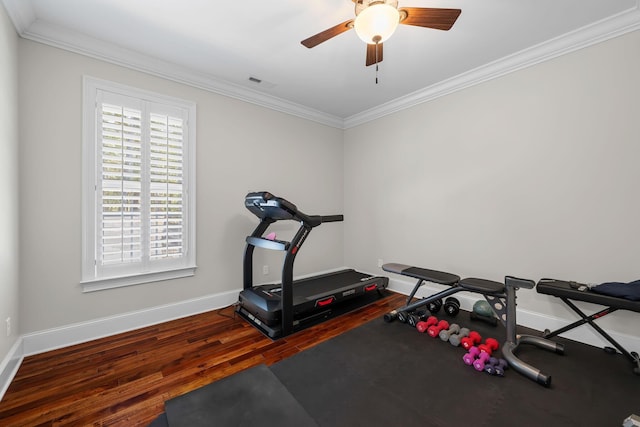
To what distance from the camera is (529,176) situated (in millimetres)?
2561

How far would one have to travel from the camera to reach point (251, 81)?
10.1 feet

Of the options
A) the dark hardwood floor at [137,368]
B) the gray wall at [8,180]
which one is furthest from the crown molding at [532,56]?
the gray wall at [8,180]

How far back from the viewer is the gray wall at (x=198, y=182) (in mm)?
2145

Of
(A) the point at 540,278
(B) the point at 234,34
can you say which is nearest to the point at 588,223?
(A) the point at 540,278

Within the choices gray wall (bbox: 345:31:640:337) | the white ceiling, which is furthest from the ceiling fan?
gray wall (bbox: 345:31:640:337)

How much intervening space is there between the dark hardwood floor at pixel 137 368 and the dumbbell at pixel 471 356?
1.00 metres

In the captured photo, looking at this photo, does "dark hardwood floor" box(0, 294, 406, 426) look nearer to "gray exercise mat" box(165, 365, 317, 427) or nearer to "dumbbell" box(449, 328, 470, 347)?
"gray exercise mat" box(165, 365, 317, 427)

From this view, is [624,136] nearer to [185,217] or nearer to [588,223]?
[588,223]

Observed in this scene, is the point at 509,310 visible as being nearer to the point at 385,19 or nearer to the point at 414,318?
the point at 414,318

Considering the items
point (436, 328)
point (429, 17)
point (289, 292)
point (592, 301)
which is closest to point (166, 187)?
point (289, 292)

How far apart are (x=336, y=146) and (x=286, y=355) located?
3.15 m

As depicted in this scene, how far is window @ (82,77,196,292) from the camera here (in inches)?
92.8

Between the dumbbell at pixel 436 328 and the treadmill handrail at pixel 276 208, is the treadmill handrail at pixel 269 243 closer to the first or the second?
the treadmill handrail at pixel 276 208

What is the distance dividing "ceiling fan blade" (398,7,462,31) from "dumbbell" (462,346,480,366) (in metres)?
2.24
